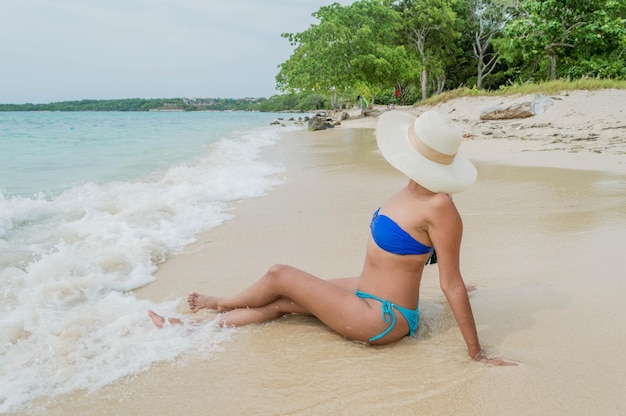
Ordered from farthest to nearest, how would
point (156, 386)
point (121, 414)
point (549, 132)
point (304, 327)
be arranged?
point (549, 132) < point (304, 327) < point (156, 386) < point (121, 414)

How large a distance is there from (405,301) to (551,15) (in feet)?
75.9

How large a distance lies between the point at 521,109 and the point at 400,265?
14.9 metres

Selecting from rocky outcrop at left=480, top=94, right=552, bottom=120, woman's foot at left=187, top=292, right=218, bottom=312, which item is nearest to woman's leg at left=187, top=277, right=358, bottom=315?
woman's foot at left=187, top=292, right=218, bottom=312

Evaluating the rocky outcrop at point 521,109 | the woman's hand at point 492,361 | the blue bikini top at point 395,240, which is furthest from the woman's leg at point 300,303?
the rocky outcrop at point 521,109

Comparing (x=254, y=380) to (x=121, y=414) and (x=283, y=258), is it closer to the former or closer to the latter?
(x=121, y=414)

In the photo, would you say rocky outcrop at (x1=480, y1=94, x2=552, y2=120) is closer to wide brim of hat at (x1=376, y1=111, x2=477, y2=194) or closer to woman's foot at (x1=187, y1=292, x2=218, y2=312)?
wide brim of hat at (x1=376, y1=111, x2=477, y2=194)

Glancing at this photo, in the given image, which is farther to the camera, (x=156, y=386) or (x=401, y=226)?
(x=401, y=226)

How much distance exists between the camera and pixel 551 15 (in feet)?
69.0

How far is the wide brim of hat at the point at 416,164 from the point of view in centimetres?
229

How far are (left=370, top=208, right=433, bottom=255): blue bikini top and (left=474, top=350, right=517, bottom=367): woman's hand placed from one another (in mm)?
584

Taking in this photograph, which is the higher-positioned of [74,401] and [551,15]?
[551,15]

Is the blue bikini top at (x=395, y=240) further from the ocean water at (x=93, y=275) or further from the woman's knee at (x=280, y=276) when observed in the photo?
the ocean water at (x=93, y=275)

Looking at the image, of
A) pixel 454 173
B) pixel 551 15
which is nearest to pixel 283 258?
pixel 454 173

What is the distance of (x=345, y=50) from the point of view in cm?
2659
